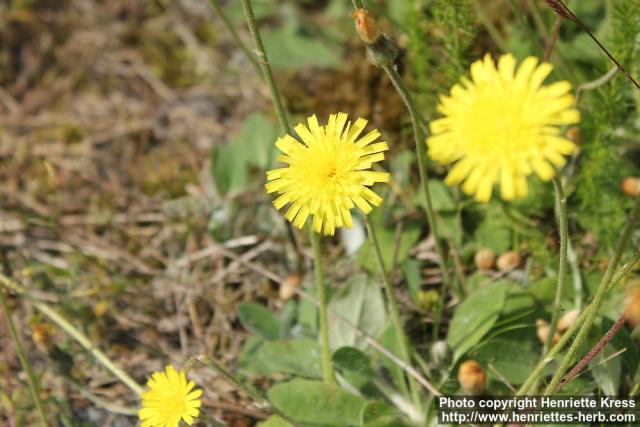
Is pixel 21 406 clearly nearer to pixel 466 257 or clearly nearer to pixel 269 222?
pixel 269 222

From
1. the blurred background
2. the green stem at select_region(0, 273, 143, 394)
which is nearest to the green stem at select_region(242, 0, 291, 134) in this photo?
the blurred background

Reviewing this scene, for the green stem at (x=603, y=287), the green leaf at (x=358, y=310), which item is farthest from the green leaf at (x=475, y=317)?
the green stem at (x=603, y=287)

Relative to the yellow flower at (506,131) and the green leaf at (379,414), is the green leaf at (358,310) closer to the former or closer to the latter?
the green leaf at (379,414)

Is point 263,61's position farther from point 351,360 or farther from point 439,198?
point 439,198

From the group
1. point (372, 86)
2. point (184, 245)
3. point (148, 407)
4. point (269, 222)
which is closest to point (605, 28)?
point (372, 86)

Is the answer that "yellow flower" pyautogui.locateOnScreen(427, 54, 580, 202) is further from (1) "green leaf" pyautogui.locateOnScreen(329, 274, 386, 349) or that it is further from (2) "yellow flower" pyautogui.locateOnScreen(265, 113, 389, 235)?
(1) "green leaf" pyautogui.locateOnScreen(329, 274, 386, 349)
